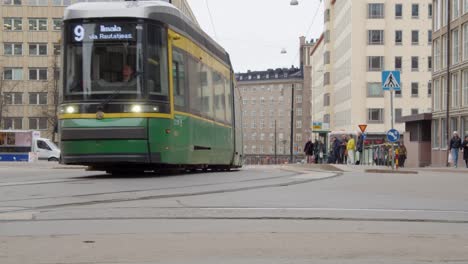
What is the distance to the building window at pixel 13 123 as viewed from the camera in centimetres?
9250

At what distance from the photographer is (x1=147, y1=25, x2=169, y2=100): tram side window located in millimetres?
16453

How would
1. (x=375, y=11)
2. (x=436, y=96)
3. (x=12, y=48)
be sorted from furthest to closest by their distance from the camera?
(x=12, y=48) → (x=375, y=11) → (x=436, y=96)

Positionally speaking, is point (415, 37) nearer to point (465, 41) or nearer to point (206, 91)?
point (465, 41)

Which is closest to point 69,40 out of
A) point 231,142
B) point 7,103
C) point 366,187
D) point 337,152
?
point 366,187

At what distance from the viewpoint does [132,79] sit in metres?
16.3

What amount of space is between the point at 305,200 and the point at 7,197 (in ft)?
14.8

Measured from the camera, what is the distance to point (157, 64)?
1658 cm

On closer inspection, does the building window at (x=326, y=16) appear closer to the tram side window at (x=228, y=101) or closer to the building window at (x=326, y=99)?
the building window at (x=326, y=99)

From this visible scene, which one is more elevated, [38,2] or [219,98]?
[38,2]

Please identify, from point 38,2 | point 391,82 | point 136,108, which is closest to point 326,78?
point 38,2

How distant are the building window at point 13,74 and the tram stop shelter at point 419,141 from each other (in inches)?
2019

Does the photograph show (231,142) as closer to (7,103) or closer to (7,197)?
(7,197)

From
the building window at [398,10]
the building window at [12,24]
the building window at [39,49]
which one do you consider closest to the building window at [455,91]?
the building window at [398,10]

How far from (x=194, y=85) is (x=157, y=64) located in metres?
2.43
